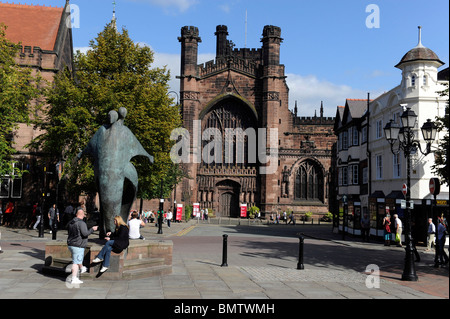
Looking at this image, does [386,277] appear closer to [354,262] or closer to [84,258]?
[354,262]

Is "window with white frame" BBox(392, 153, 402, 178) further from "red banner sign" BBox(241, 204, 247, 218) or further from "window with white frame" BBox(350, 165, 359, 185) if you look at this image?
"red banner sign" BBox(241, 204, 247, 218)

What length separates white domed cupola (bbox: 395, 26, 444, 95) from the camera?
80.7ft

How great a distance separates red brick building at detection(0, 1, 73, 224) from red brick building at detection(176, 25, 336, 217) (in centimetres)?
1939

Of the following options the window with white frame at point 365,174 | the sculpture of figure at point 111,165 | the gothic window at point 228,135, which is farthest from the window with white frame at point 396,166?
the gothic window at point 228,135

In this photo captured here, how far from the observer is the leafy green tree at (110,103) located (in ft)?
79.3

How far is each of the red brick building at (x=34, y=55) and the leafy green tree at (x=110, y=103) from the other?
2388mm

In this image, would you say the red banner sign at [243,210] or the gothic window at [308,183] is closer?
the red banner sign at [243,210]

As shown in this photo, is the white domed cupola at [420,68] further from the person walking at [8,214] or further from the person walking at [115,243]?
the person walking at [8,214]

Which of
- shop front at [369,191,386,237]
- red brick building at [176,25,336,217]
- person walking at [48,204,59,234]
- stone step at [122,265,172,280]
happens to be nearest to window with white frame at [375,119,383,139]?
shop front at [369,191,386,237]

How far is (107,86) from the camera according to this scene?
24.6m

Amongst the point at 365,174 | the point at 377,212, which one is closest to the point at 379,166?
the point at 365,174

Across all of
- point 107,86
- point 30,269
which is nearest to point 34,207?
point 107,86

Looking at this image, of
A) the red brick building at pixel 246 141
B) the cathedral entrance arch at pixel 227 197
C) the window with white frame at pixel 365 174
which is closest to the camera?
the window with white frame at pixel 365 174

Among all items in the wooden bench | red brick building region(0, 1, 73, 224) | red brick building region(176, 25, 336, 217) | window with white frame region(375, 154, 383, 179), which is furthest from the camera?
red brick building region(176, 25, 336, 217)
